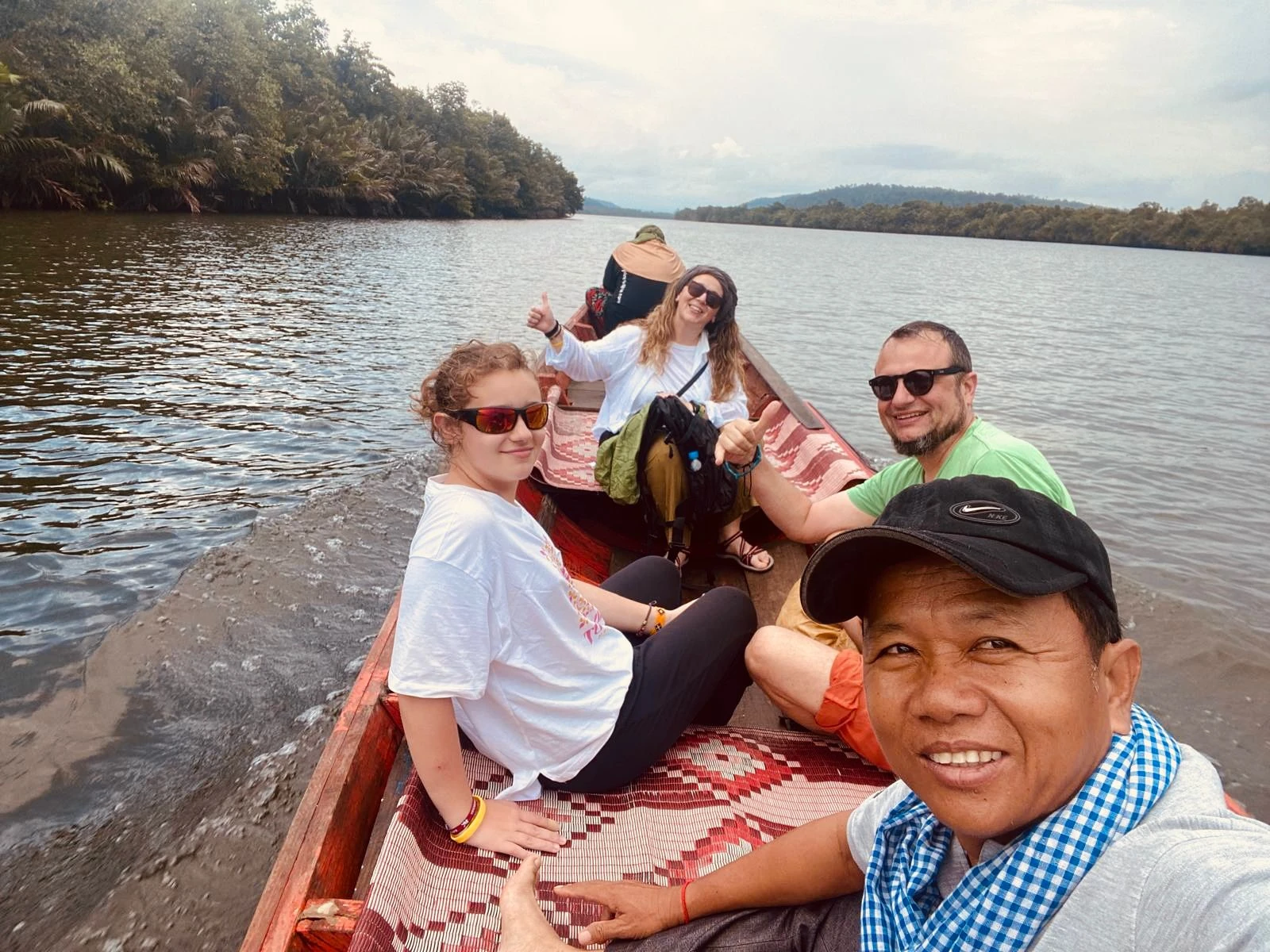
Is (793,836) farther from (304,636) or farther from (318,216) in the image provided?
(318,216)

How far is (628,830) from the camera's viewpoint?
215 centimetres

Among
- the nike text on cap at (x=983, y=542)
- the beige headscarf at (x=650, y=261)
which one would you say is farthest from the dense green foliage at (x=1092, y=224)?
the nike text on cap at (x=983, y=542)

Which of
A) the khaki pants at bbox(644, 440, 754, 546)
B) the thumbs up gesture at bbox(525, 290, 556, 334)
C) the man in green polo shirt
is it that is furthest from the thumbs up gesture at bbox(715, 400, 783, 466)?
the thumbs up gesture at bbox(525, 290, 556, 334)

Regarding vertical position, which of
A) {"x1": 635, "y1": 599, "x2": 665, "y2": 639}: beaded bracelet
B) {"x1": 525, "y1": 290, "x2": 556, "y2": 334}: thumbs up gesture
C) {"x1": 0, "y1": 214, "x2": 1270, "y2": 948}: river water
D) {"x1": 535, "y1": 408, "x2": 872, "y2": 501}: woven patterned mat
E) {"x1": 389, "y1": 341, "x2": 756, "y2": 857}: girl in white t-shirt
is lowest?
{"x1": 0, "y1": 214, "x2": 1270, "y2": 948}: river water

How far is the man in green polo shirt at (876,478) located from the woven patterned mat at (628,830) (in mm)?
182

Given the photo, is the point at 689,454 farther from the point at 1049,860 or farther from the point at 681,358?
the point at 1049,860

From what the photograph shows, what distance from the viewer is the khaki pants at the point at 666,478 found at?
13.0 ft

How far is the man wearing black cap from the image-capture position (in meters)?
0.84

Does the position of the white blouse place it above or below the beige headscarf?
below

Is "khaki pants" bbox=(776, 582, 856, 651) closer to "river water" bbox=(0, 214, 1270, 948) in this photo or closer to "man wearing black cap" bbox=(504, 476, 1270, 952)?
"man wearing black cap" bbox=(504, 476, 1270, 952)

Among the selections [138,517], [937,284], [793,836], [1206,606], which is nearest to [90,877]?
[793,836]

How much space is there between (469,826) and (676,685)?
0.72 metres

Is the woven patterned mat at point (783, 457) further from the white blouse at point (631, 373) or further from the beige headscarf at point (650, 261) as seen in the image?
the beige headscarf at point (650, 261)

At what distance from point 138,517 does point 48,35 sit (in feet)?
89.7
